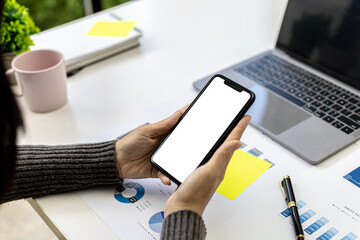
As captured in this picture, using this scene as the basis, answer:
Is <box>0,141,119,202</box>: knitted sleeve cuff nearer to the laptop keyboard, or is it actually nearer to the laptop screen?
the laptop keyboard

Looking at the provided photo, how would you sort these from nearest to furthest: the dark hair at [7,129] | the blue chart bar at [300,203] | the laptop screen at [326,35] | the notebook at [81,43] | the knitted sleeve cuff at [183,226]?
1. the dark hair at [7,129]
2. the knitted sleeve cuff at [183,226]
3. the blue chart bar at [300,203]
4. the laptop screen at [326,35]
5. the notebook at [81,43]

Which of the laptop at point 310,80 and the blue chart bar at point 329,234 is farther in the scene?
the laptop at point 310,80

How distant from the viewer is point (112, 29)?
1.22 metres

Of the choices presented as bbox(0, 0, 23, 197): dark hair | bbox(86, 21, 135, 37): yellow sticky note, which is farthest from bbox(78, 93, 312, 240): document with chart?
bbox(86, 21, 135, 37): yellow sticky note

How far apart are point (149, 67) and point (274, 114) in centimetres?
38

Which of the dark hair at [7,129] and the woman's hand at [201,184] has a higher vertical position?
the dark hair at [7,129]

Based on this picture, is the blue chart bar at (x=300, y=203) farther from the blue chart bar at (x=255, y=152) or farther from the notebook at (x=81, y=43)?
the notebook at (x=81, y=43)

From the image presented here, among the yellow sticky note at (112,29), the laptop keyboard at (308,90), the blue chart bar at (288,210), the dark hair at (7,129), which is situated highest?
the dark hair at (7,129)

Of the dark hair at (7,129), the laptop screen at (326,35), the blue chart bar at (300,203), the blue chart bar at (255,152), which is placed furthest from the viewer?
the laptop screen at (326,35)

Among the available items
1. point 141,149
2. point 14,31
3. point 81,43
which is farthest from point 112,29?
point 141,149

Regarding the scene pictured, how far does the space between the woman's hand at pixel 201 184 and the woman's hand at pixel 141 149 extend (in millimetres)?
112

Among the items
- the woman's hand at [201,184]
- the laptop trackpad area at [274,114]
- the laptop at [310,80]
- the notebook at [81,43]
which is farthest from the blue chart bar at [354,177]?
the notebook at [81,43]

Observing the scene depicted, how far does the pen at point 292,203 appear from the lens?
2.13 ft

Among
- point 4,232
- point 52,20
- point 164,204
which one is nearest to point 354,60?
point 164,204
